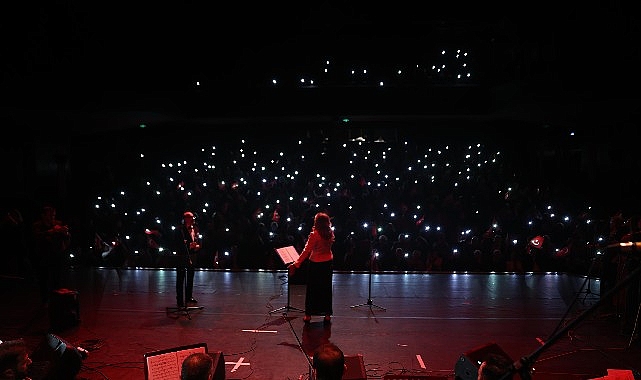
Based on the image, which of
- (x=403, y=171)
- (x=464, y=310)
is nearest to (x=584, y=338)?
(x=464, y=310)

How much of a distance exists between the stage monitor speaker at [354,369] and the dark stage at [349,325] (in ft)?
0.06

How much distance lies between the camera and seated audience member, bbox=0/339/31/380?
11.9 feet

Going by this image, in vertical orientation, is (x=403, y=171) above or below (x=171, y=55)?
below

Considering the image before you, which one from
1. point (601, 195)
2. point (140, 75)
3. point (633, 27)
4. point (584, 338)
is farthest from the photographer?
point (140, 75)

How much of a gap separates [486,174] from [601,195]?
386 cm

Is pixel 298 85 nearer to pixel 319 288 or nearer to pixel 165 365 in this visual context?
pixel 319 288

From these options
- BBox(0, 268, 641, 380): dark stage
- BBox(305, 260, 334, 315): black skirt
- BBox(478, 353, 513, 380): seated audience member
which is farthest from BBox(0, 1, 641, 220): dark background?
BBox(478, 353, 513, 380): seated audience member

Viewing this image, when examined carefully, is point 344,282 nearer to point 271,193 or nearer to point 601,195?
point 271,193

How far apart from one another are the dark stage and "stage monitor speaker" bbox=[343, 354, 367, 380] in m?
0.02

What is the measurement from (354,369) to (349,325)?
9.03 ft

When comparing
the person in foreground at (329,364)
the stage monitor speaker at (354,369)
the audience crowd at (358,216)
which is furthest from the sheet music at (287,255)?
the person in foreground at (329,364)

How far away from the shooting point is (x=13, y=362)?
3680 millimetres

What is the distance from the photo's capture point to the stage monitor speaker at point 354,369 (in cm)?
396

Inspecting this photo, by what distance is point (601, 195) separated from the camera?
1466cm
